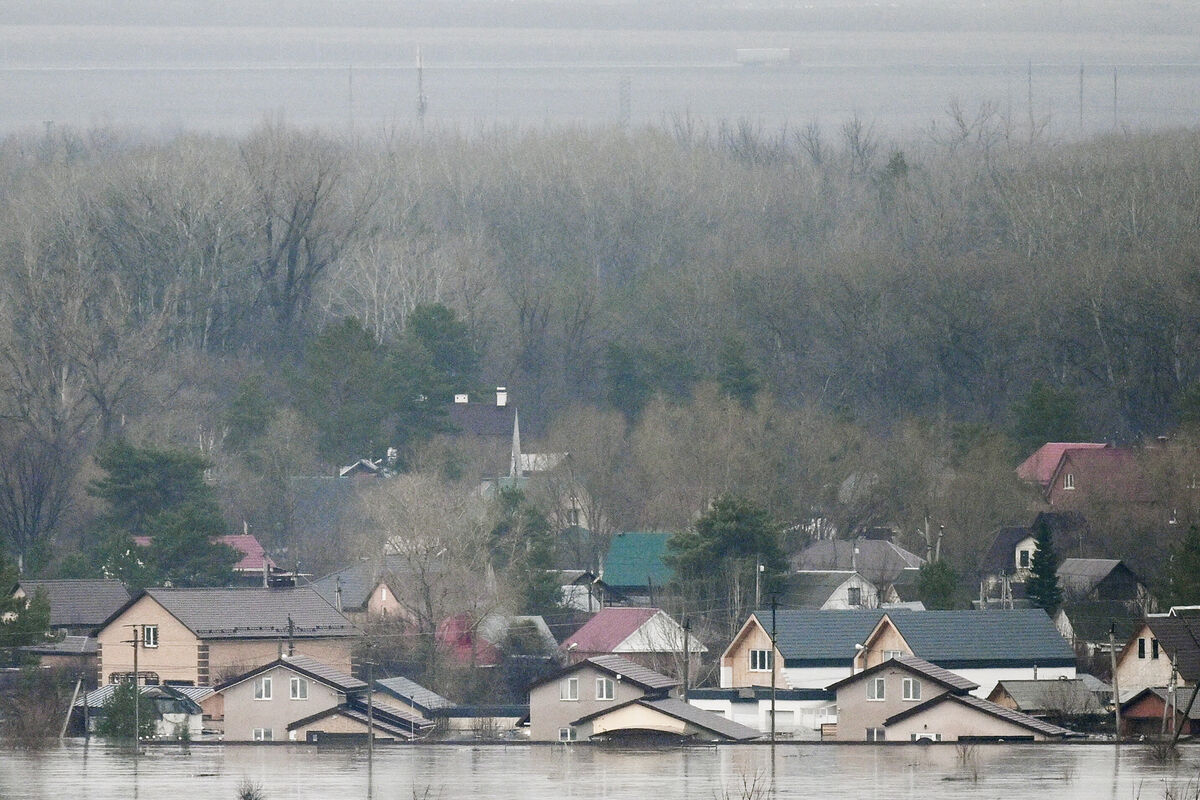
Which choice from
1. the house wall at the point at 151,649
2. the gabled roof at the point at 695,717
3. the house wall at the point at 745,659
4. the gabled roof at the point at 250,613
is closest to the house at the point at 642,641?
the house wall at the point at 745,659

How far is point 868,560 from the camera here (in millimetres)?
59906

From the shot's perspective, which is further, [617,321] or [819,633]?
[617,321]

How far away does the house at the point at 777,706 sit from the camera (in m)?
43.7

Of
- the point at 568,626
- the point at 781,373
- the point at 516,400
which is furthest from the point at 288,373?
the point at 568,626

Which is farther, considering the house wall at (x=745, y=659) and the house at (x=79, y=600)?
the house at (x=79, y=600)

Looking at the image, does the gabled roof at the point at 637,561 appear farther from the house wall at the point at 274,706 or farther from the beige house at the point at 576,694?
the house wall at the point at 274,706

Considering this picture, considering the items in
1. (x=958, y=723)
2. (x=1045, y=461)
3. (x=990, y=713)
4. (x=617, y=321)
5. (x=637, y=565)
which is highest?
(x=617, y=321)

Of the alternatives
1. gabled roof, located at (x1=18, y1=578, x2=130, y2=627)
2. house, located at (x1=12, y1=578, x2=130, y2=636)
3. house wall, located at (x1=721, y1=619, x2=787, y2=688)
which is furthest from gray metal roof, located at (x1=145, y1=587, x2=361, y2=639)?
house wall, located at (x1=721, y1=619, x2=787, y2=688)

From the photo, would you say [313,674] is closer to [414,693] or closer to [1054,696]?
[414,693]

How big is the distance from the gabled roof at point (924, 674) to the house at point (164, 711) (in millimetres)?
11325

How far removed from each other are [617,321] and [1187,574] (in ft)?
130

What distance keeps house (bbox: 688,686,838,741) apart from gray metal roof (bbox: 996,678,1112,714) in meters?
3.29

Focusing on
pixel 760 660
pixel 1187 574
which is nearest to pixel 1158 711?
pixel 760 660

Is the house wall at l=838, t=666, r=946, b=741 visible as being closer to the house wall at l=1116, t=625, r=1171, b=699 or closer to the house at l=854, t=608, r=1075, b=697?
the house at l=854, t=608, r=1075, b=697
